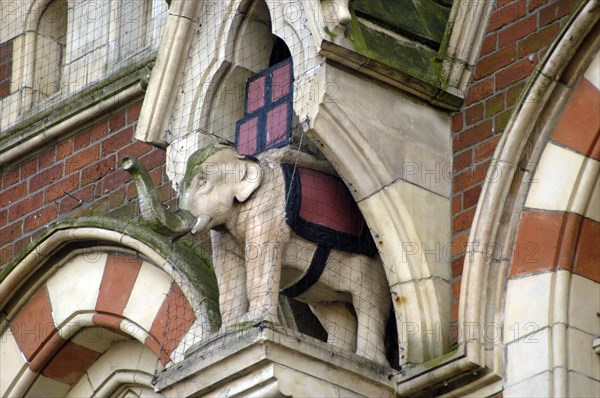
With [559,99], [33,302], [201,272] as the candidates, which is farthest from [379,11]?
[33,302]

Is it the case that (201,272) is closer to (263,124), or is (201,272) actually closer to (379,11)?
(263,124)

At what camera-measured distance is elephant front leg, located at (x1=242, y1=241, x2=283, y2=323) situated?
7.43 m

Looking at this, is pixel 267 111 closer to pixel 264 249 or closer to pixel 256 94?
pixel 256 94

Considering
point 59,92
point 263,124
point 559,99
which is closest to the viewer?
point 559,99

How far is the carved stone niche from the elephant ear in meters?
0.59

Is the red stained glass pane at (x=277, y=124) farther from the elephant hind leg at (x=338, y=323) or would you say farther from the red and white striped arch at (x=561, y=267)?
the red and white striped arch at (x=561, y=267)

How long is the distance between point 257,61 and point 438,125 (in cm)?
90

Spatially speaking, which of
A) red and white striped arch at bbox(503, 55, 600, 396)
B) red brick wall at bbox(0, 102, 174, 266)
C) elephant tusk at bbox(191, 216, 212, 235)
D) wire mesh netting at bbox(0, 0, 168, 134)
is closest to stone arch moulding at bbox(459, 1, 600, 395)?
red and white striped arch at bbox(503, 55, 600, 396)

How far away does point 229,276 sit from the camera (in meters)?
7.77

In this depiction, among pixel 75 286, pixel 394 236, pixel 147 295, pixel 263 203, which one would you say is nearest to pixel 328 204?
pixel 263 203

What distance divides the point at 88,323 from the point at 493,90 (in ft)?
7.35

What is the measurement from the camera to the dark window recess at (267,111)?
26.1 ft

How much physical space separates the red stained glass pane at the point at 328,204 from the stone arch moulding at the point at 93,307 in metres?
0.86

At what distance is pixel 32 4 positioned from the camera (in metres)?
10.1
